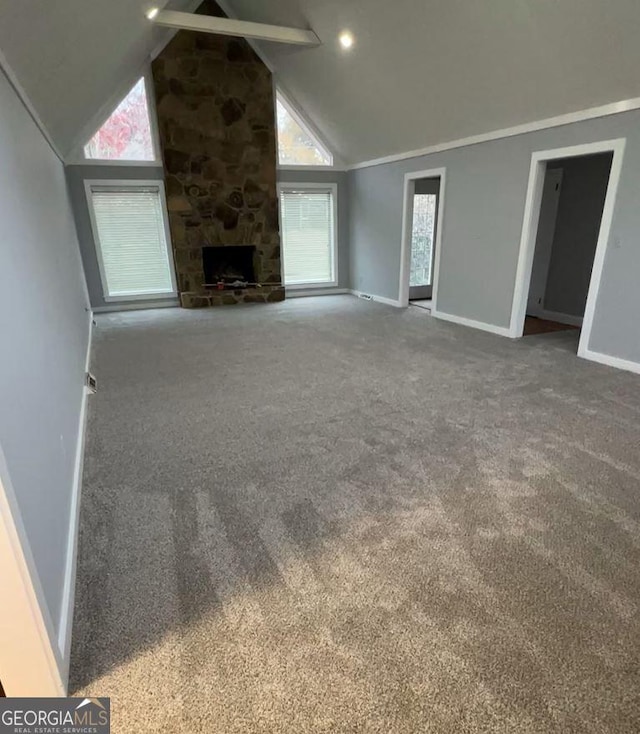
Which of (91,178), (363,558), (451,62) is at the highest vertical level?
(451,62)

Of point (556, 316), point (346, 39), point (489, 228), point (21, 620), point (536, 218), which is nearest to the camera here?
point (21, 620)

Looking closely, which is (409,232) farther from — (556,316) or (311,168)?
(556,316)

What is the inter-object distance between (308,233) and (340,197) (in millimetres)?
847

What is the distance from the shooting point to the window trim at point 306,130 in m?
6.73

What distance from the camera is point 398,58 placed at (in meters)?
4.44

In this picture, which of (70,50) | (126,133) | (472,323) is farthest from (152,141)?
(472,323)

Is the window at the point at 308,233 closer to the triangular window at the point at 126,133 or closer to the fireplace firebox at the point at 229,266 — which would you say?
the fireplace firebox at the point at 229,266

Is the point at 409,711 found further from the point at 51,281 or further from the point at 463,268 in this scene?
the point at 463,268

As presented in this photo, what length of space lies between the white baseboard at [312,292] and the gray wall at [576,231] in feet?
11.5

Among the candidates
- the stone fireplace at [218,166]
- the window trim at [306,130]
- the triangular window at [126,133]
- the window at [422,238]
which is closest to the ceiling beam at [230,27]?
the stone fireplace at [218,166]

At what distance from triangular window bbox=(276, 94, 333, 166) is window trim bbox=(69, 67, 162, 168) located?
191 cm

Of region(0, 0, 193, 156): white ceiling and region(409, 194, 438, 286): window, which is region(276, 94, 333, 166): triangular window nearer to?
region(409, 194, 438, 286): window

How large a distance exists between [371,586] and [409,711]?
0.43 meters

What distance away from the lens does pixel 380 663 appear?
128 centimetres
